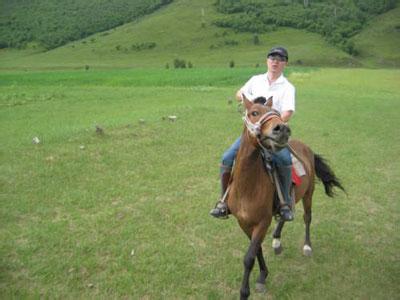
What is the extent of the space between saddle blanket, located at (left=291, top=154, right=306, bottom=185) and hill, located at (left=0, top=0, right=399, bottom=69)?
61146 mm

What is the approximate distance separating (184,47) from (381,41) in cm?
4105

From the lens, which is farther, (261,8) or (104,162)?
(261,8)

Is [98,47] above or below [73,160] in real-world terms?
below

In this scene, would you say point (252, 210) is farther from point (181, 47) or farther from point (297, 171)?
point (181, 47)

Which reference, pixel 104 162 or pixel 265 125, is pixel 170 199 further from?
pixel 265 125

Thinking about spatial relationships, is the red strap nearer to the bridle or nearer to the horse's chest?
the horse's chest

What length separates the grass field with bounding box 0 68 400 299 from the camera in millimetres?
5816

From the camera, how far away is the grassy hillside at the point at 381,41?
2992 inches

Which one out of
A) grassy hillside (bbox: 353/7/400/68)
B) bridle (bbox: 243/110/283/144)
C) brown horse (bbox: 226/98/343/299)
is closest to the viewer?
bridle (bbox: 243/110/283/144)

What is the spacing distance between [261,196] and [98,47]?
83905 millimetres

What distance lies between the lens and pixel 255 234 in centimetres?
514

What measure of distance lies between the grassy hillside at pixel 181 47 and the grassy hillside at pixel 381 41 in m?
6.28


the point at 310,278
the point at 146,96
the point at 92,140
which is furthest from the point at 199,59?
the point at 310,278

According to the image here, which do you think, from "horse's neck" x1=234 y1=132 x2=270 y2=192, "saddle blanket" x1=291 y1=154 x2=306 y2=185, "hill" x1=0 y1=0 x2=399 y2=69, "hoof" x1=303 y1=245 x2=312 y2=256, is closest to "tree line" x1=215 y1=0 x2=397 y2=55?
"hill" x1=0 y1=0 x2=399 y2=69
